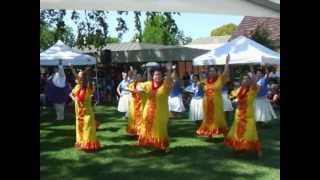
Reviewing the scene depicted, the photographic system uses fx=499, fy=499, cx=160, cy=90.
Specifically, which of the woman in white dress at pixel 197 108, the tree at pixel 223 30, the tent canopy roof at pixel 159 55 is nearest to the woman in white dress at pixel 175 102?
the woman in white dress at pixel 197 108

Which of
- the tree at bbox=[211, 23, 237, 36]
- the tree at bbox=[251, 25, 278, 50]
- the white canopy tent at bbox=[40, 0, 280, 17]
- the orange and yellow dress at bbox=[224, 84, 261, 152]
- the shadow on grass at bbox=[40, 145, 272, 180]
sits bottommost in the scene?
the shadow on grass at bbox=[40, 145, 272, 180]

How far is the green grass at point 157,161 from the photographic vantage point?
6.30 m

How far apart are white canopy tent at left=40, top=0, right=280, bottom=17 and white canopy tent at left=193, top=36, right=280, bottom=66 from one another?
35.1 ft

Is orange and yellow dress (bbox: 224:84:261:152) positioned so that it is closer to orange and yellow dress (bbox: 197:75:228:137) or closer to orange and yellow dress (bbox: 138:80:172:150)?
orange and yellow dress (bbox: 138:80:172:150)

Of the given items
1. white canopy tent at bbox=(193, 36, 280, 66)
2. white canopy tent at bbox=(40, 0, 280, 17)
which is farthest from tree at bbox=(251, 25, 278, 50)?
white canopy tent at bbox=(40, 0, 280, 17)

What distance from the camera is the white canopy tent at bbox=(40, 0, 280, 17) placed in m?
2.12

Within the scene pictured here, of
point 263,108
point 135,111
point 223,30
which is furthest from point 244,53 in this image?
point 223,30

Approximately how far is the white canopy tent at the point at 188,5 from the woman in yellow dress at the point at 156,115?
5.14m

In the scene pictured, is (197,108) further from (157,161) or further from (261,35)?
(261,35)

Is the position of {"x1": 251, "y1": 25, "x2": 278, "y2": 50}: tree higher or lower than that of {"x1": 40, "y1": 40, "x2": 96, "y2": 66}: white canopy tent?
higher

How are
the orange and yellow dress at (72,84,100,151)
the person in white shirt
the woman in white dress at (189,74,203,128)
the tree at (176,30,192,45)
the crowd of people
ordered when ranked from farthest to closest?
the tree at (176,30,192,45) → the person in white shirt → the woman in white dress at (189,74,203,128) → the orange and yellow dress at (72,84,100,151) → the crowd of people

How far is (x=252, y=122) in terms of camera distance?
23.7 ft
